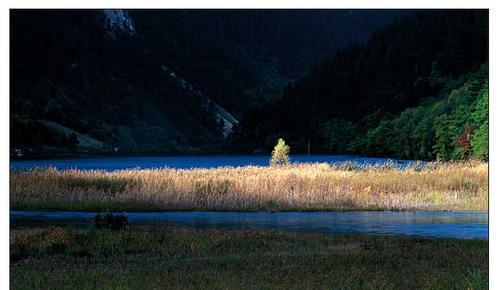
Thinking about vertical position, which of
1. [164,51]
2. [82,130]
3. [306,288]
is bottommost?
[306,288]

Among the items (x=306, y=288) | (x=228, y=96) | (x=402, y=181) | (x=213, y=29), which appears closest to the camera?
(x=306, y=288)

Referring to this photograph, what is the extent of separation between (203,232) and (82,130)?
24029mm

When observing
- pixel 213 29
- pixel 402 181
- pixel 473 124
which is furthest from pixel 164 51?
pixel 473 124

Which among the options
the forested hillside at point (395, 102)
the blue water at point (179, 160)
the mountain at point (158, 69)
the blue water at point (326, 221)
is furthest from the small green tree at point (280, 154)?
the blue water at point (326, 221)

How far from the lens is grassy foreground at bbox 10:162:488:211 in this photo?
32.5 m

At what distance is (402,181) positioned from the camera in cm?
3716

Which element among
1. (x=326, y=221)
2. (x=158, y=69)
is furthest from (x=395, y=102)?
(x=326, y=221)

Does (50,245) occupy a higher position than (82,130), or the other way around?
(82,130)

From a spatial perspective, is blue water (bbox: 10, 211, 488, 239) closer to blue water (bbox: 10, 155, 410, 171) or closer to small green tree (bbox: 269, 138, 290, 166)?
small green tree (bbox: 269, 138, 290, 166)

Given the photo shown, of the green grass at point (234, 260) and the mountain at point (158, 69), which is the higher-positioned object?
the mountain at point (158, 69)

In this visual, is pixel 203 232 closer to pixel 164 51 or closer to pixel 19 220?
pixel 19 220

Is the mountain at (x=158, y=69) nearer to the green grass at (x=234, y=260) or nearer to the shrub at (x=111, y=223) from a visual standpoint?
the shrub at (x=111, y=223)

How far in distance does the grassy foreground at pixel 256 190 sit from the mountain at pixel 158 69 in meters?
3.10

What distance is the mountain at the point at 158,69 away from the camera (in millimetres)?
34625
